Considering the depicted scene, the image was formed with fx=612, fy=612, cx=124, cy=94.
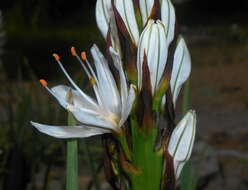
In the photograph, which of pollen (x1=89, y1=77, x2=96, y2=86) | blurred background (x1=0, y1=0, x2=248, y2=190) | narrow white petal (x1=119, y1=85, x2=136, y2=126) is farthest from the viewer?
blurred background (x1=0, y1=0, x2=248, y2=190)

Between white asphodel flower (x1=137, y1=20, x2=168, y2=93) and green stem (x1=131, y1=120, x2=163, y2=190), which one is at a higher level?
white asphodel flower (x1=137, y1=20, x2=168, y2=93)

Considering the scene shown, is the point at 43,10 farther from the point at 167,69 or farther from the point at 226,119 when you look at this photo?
the point at 167,69

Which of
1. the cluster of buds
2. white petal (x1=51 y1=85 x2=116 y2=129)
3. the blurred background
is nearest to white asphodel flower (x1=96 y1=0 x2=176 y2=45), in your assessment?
the cluster of buds

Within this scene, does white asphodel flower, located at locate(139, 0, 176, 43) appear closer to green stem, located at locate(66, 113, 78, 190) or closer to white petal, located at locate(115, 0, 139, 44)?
white petal, located at locate(115, 0, 139, 44)

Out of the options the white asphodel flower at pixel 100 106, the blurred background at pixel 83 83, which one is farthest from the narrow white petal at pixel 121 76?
the blurred background at pixel 83 83

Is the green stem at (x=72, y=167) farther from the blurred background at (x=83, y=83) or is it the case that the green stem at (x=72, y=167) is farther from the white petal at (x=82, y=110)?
the blurred background at (x=83, y=83)

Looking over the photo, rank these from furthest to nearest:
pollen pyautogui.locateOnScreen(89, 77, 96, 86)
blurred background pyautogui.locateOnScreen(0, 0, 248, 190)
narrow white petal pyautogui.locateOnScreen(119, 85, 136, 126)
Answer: blurred background pyautogui.locateOnScreen(0, 0, 248, 190), pollen pyautogui.locateOnScreen(89, 77, 96, 86), narrow white petal pyautogui.locateOnScreen(119, 85, 136, 126)
